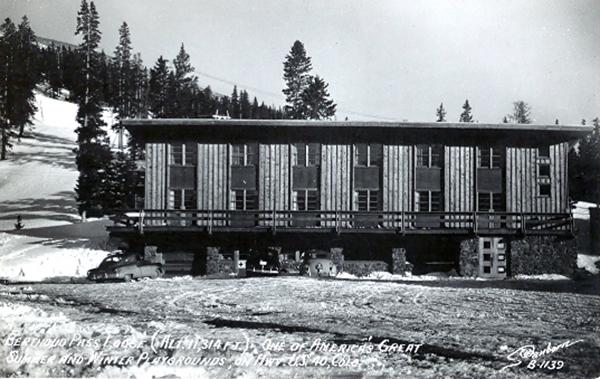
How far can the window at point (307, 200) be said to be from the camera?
28047 mm

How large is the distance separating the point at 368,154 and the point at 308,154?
10.5 ft

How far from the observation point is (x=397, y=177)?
92.4ft

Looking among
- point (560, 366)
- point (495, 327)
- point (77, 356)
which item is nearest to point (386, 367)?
point (560, 366)

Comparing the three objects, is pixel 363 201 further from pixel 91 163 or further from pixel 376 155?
pixel 91 163

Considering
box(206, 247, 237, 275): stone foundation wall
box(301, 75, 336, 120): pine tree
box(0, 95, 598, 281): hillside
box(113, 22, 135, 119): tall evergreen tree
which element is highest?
box(113, 22, 135, 119): tall evergreen tree

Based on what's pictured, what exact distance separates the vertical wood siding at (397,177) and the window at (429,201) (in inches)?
20.9

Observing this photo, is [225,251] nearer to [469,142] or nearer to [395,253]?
[395,253]

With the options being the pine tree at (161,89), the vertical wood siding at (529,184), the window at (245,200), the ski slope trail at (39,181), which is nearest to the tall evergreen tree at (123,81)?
the ski slope trail at (39,181)

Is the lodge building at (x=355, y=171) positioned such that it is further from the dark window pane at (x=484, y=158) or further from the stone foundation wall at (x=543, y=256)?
the stone foundation wall at (x=543, y=256)

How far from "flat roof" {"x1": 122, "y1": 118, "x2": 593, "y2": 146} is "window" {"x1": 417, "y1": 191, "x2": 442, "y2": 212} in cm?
279

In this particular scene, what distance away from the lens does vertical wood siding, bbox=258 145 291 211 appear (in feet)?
91.7

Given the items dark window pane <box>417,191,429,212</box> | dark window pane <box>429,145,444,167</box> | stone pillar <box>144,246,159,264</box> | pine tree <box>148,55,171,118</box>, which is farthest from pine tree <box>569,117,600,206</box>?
pine tree <box>148,55,171,118</box>

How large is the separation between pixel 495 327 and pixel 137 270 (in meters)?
15.6
